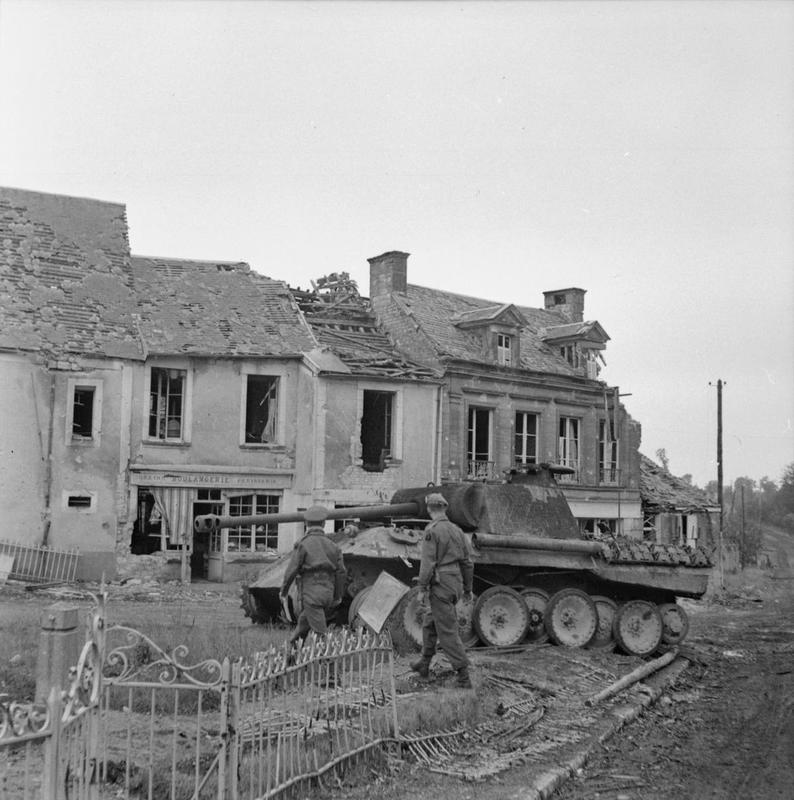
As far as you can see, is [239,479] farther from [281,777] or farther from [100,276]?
[281,777]

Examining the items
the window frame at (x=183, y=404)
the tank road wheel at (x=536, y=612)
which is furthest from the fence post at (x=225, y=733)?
the window frame at (x=183, y=404)

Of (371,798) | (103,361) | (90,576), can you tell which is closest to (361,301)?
(103,361)

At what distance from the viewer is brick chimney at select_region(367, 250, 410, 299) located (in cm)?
3359

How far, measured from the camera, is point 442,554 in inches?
460

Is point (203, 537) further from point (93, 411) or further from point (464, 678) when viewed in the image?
point (464, 678)

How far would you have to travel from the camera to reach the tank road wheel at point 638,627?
52.7ft

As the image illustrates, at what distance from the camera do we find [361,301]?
34.5 meters

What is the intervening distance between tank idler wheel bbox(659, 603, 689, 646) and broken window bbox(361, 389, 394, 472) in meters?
13.7

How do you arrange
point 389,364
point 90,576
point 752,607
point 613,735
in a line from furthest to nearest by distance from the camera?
point 389,364 < point 752,607 < point 90,576 < point 613,735

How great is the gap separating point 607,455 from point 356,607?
75.9 feet

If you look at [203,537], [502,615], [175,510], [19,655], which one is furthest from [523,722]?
[203,537]

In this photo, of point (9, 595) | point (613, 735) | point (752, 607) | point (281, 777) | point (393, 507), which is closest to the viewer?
point (281, 777)

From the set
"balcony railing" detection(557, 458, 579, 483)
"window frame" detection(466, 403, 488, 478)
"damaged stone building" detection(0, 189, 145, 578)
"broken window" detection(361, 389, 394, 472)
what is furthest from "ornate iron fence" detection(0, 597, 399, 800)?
"balcony railing" detection(557, 458, 579, 483)

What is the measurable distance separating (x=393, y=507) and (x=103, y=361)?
12.2m
